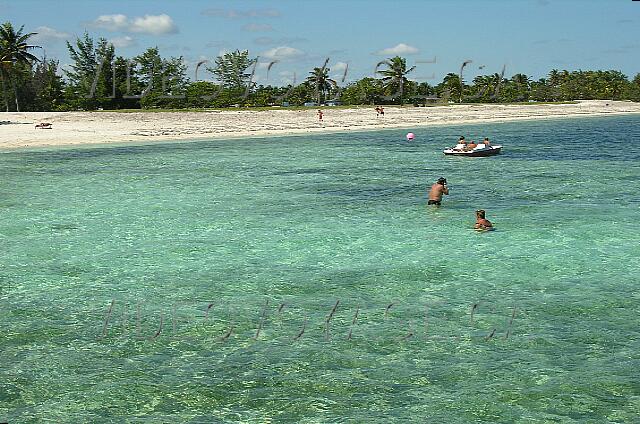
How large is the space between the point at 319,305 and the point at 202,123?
65347 millimetres

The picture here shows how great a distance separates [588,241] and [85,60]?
303 feet

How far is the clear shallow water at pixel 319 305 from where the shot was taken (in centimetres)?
1009

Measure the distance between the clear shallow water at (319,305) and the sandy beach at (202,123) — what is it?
3189 cm

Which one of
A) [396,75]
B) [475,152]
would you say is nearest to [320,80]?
[396,75]

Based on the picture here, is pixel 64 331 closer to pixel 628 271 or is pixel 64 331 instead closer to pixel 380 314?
pixel 380 314

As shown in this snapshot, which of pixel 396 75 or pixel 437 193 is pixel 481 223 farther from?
pixel 396 75

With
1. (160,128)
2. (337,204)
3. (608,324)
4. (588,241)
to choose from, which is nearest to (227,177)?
(337,204)

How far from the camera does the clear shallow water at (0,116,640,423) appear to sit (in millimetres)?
10086

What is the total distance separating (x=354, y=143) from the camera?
61312 millimetres

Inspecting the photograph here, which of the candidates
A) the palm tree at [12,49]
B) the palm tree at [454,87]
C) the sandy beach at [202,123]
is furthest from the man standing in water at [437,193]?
the palm tree at [454,87]

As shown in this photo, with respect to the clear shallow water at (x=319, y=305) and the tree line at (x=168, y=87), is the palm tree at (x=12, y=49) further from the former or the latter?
the clear shallow water at (x=319, y=305)

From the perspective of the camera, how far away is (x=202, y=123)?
77.1 meters

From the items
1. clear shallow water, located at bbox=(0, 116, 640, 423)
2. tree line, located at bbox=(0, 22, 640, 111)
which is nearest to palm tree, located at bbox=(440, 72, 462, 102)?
tree line, located at bbox=(0, 22, 640, 111)

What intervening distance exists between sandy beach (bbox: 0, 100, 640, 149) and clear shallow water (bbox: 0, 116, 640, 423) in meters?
31.9
